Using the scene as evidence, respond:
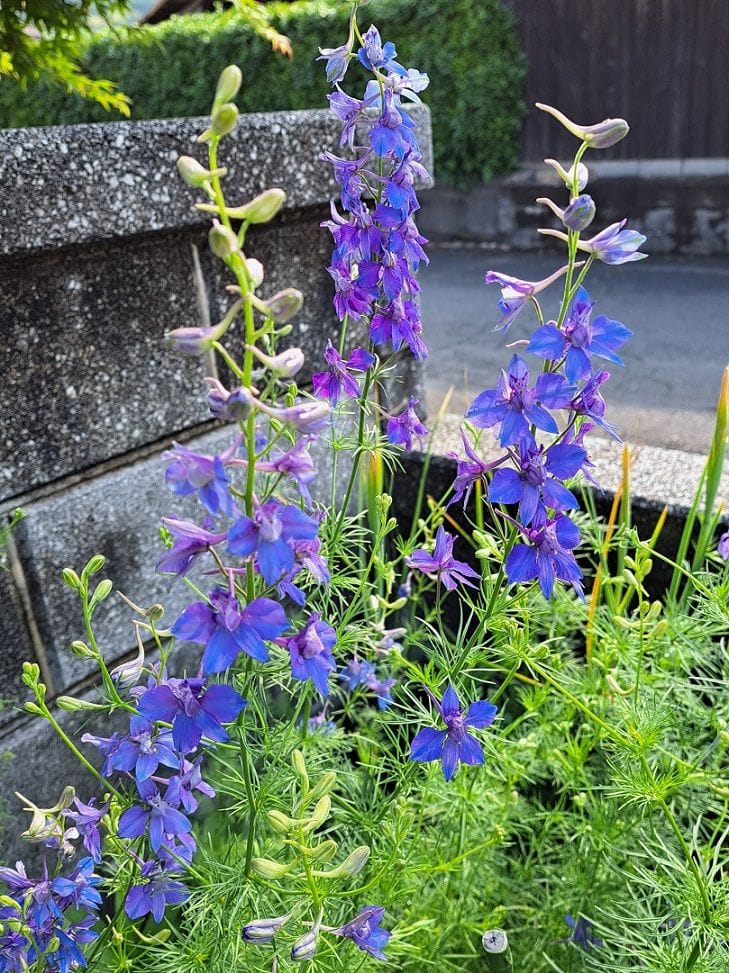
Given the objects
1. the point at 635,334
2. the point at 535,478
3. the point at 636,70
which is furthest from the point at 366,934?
the point at 636,70

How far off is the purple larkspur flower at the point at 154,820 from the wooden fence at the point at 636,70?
759 centimetres

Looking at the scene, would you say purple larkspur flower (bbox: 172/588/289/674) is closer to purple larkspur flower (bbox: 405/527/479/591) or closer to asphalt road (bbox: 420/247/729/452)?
purple larkspur flower (bbox: 405/527/479/591)

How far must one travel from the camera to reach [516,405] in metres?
1.07

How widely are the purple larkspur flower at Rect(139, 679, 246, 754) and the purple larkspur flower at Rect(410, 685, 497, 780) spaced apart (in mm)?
368

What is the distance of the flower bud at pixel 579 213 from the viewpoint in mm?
989

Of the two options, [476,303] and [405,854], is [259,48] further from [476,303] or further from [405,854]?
[405,854]

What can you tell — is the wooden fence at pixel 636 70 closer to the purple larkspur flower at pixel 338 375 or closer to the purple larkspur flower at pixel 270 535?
the purple larkspur flower at pixel 338 375

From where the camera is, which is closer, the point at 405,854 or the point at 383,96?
the point at 383,96

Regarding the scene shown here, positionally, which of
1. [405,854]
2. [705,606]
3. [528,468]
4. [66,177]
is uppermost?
[66,177]

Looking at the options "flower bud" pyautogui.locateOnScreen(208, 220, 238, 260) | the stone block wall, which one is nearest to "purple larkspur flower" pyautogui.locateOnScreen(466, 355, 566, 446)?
"flower bud" pyautogui.locateOnScreen(208, 220, 238, 260)

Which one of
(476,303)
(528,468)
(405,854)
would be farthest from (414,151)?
(476,303)

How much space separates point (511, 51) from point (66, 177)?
7350mm

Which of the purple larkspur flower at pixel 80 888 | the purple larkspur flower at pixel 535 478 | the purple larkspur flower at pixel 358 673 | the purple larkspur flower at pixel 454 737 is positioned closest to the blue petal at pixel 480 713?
the purple larkspur flower at pixel 454 737

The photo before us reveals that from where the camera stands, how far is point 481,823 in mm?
1751
